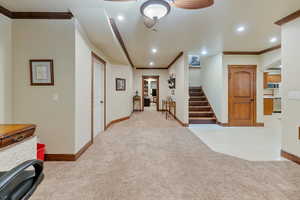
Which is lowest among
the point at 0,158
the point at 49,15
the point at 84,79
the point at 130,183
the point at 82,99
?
the point at 130,183

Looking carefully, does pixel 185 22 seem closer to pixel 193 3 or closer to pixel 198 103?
pixel 193 3

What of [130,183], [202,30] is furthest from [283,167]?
[202,30]

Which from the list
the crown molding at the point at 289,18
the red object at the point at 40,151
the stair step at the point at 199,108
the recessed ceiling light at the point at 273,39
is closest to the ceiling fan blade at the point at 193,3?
the crown molding at the point at 289,18

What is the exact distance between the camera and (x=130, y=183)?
73.9 inches

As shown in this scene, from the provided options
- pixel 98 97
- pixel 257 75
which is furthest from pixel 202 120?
pixel 98 97

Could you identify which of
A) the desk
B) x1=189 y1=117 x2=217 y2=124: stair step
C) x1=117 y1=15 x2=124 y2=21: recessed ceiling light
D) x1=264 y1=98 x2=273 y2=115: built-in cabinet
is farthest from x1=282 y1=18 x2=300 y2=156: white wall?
x1=264 y1=98 x2=273 y2=115: built-in cabinet

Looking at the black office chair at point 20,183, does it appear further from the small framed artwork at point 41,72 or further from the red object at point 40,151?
the small framed artwork at point 41,72

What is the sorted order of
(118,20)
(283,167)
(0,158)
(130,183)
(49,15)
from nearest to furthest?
1. (0,158)
2. (130,183)
3. (283,167)
4. (49,15)
5. (118,20)

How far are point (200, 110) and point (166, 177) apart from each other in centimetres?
451

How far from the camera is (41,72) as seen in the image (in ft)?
8.18

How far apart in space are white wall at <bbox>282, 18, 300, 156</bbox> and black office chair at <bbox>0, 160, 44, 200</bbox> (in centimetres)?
359

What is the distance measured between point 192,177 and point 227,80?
413 centimetres

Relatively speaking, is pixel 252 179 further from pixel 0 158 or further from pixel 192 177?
pixel 0 158

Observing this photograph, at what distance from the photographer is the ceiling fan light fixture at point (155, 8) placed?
169 centimetres
